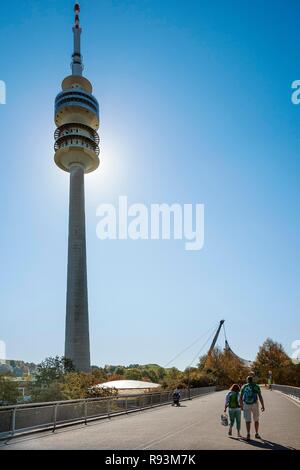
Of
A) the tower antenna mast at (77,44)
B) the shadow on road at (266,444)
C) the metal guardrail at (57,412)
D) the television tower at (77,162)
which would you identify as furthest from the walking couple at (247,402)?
the tower antenna mast at (77,44)

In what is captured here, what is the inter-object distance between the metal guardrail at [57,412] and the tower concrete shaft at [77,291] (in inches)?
1520

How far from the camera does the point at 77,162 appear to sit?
75812 millimetres

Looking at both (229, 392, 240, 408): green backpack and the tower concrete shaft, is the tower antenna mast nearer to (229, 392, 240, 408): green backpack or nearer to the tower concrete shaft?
the tower concrete shaft

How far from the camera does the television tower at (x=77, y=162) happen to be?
62.7 metres

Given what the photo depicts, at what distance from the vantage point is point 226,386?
82.0 metres

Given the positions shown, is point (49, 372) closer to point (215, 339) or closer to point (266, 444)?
point (266, 444)

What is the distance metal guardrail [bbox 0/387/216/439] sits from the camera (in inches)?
499

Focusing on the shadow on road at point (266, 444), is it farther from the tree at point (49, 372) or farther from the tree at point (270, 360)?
the tree at point (270, 360)

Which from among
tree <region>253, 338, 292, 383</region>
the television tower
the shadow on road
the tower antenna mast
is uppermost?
the tower antenna mast

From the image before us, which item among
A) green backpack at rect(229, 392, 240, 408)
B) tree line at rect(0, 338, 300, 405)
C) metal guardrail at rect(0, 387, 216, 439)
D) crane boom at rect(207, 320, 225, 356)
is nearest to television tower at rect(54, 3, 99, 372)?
tree line at rect(0, 338, 300, 405)

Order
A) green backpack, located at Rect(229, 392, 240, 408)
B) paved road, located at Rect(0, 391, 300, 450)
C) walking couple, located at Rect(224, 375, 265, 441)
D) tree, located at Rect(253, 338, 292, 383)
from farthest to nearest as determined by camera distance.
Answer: tree, located at Rect(253, 338, 292, 383)
green backpack, located at Rect(229, 392, 240, 408)
walking couple, located at Rect(224, 375, 265, 441)
paved road, located at Rect(0, 391, 300, 450)

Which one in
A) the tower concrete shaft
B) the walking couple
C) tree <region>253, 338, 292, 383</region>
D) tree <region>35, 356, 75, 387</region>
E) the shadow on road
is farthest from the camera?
tree <region>253, 338, 292, 383</region>

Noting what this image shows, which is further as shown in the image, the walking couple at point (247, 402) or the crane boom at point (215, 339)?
the crane boom at point (215, 339)
